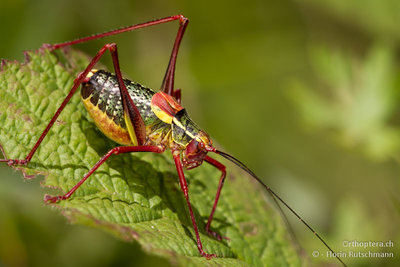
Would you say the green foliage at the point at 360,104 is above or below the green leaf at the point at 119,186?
above

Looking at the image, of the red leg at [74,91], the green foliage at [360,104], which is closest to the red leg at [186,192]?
the red leg at [74,91]

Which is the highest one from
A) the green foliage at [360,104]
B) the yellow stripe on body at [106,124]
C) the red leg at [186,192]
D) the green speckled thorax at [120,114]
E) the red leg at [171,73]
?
the green foliage at [360,104]

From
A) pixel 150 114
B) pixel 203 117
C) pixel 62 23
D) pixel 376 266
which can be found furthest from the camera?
pixel 203 117

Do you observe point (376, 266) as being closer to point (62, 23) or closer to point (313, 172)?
point (313, 172)

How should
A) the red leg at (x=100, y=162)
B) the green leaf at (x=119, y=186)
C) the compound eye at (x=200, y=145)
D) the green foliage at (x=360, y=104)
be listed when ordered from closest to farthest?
1. the red leg at (x=100, y=162)
2. the green leaf at (x=119, y=186)
3. the compound eye at (x=200, y=145)
4. the green foliage at (x=360, y=104)

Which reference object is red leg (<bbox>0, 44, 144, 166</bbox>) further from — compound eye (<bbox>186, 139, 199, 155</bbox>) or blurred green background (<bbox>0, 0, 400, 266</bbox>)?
blurred green background (<bbox>0, 0, 400, 266</bbox>)

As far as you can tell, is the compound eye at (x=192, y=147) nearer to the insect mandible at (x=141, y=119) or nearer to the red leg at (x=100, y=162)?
the insect mandible at (x=141, y=119)

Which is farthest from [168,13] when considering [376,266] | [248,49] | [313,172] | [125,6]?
[376,266]
